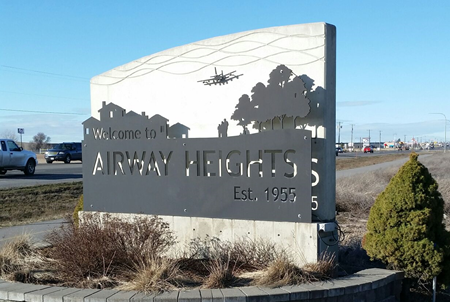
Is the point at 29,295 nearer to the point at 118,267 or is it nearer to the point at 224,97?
the point at 118,267

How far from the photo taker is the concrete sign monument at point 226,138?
5.91 meters

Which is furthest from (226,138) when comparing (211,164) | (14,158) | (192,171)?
(14,158)

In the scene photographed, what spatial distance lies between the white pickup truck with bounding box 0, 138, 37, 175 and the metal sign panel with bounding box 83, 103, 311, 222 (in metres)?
17.9

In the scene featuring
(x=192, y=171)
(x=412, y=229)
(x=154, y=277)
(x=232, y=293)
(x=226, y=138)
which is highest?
(x=226, y=138)

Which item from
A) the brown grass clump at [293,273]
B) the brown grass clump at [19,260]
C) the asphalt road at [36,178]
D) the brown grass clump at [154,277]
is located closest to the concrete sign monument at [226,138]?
the brown grass clump at [293,273]

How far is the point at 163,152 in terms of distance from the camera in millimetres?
6812

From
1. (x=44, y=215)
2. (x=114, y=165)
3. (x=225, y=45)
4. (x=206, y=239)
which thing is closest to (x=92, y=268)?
(x=206, y=239)

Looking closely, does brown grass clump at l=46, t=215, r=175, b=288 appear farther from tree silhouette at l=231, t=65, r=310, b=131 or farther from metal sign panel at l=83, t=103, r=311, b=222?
tree silhouette at l=231, t=65, r=310, b=131

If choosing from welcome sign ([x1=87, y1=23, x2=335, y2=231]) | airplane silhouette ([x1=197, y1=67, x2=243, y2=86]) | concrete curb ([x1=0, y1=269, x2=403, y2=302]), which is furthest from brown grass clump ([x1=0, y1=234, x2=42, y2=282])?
airplane silhouette ([x1=197, y1=67, x2=243, y2=86])

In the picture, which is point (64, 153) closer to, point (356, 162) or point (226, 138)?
A: point (356, 162)

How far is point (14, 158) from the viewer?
2358 centimetres

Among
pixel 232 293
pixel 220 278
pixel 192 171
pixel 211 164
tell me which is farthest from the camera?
pixel 192 171

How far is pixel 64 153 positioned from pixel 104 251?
35513 millimetres

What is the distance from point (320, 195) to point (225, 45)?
2435mm
